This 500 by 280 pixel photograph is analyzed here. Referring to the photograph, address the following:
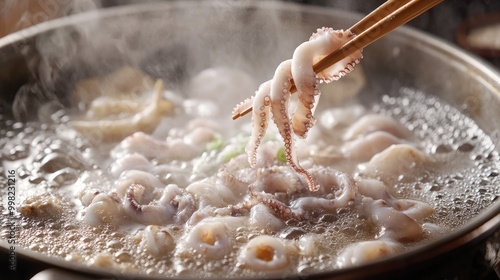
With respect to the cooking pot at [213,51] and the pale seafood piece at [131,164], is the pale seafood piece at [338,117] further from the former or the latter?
the pale seafood piece at [131,164]

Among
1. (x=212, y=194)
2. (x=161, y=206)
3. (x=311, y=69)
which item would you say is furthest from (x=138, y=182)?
(x=311, y=69)

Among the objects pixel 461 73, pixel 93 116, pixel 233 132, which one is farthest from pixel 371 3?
pixel 93 116

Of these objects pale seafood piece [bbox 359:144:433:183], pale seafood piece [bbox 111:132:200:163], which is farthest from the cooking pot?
pale seafood piece [bbox 111:132:200:163]

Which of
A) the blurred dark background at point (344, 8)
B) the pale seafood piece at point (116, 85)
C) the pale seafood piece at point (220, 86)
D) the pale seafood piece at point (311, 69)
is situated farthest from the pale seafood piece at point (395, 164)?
the blurred dark background at point (344, 8)

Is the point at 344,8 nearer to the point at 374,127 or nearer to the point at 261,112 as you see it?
the point at 374,127

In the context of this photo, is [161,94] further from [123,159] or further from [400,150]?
[400,150]

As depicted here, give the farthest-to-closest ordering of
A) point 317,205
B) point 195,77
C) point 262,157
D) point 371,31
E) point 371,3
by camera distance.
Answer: point 371,3
point 195,77
point 262,157
point 317,205
point 371,31
